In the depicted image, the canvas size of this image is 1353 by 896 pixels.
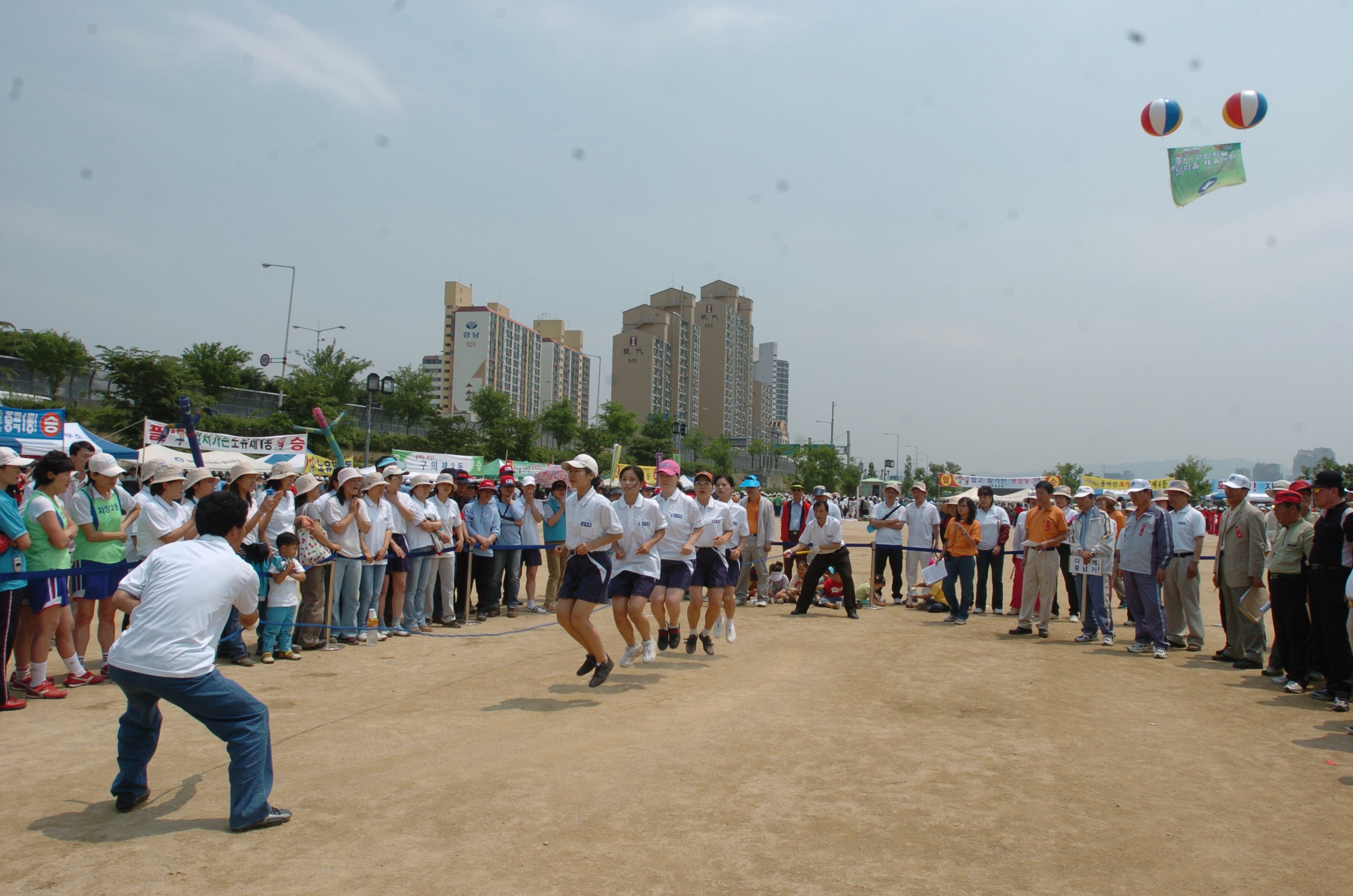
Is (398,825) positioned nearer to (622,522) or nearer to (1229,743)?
(622,522)

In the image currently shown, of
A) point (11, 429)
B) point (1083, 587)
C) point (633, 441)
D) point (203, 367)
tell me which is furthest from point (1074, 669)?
point (633, 441)

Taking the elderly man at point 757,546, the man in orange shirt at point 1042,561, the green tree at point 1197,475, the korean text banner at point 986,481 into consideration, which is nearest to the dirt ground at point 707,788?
the man in orange shirt at point 1042,561

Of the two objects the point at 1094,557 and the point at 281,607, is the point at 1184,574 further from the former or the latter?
the point at 281,607

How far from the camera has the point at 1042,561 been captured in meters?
11.1

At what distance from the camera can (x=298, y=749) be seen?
17.7ft

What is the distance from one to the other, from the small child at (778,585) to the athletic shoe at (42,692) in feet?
33.3

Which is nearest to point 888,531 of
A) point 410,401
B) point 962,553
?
point 962,553

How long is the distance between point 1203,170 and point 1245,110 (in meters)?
0.96

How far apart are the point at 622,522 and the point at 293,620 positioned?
146 inches

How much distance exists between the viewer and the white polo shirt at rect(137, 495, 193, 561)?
7.38 metres

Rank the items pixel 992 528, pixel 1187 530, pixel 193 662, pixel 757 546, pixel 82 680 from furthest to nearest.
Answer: pixel 757 546
pixel 992 528
pixel 1187 530
pixel 82 680
pixel 193 662

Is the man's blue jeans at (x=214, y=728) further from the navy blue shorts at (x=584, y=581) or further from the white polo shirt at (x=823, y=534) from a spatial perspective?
the white polo shirt at (x=823, y=534)

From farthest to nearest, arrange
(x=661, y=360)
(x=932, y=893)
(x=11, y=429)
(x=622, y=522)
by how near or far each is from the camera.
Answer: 1. (x=661, y=360)
2. (x=11, y=429)
3. (x=622, y=522)
4. (x=932, y=893)

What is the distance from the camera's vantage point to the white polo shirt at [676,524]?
8.35 m
